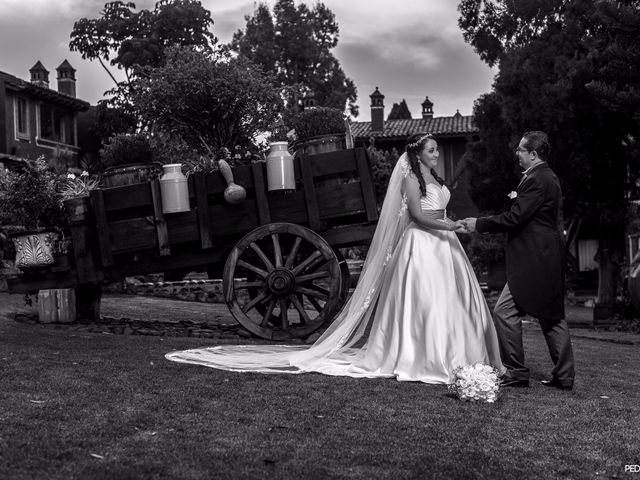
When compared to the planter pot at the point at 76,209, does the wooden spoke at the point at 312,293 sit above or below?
below

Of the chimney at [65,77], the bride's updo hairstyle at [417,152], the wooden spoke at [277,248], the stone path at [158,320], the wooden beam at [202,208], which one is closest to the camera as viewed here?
the bride's updo hairstyle at [417,152]

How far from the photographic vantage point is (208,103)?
12070 millimetres

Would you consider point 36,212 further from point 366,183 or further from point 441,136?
point 441,136

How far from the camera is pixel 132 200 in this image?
9.23 m

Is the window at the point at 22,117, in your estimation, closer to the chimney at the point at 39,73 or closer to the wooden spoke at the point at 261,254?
the chimney at the point at 39,73

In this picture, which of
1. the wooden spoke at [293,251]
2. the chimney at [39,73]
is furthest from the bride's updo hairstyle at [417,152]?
the chimney at [39,73]

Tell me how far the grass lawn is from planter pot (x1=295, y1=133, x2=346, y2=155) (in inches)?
125

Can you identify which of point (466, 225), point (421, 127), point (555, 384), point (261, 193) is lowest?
point (555, 384)

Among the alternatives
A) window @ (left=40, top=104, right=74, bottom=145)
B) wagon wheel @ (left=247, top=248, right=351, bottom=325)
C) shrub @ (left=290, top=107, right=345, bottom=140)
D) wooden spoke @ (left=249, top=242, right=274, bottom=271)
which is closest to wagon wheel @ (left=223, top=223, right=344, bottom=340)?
wooden spoke @ (left=249, top=242, right=274, bottom=271)

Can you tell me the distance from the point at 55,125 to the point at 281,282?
25.6 m

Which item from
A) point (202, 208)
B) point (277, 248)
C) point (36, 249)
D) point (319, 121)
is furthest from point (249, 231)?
point (319, 121)

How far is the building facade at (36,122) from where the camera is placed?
28328 mm

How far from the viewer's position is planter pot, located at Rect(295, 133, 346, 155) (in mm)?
9258

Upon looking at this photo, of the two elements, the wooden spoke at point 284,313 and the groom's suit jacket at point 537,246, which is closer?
the groom's suit jacket at point 537,246
